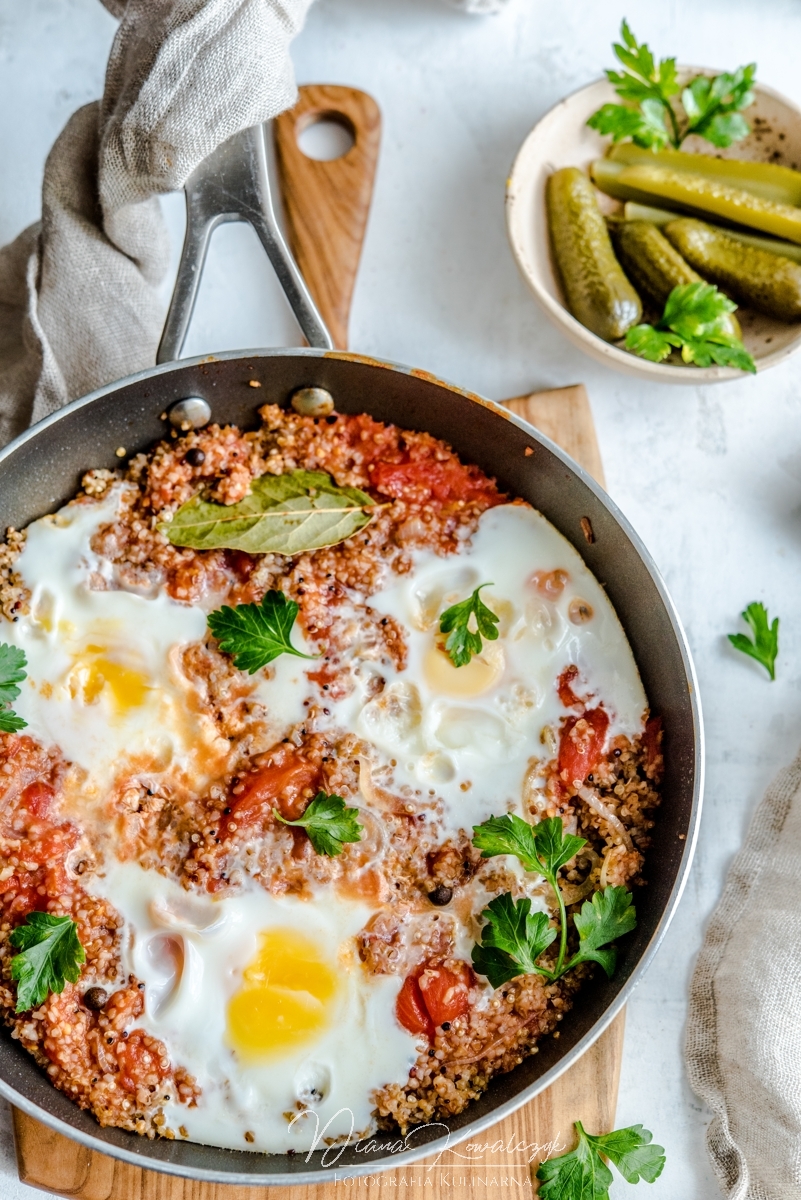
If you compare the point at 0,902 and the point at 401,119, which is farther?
the point at 401,119

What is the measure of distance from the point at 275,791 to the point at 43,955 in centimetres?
82

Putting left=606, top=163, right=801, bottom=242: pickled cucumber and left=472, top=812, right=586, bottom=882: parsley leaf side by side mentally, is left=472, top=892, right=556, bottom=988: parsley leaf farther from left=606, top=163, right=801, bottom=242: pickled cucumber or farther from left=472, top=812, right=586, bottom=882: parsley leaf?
left=606, top=163, right=801, bottom=242: pickled cucumber

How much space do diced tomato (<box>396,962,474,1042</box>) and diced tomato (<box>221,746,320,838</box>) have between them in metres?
0.63

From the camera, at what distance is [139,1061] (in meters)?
3.12

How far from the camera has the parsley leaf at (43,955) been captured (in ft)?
9.93

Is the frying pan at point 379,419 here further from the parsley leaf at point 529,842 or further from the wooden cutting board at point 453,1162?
the parsley leaf at point 529,842

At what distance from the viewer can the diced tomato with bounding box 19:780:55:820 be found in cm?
323

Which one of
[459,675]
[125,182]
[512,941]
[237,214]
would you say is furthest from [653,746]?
[125,182]

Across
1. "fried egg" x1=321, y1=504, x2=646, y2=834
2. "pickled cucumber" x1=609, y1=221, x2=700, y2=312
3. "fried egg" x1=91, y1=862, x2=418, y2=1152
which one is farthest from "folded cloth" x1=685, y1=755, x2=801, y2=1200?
"pickled cucumber" x1=609, y1=221, x2=700, y2=312

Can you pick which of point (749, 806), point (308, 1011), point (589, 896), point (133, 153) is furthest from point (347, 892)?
point (133, 153)

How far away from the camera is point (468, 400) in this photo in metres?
3.44

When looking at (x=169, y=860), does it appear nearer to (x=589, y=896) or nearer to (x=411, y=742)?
(x=411, y=742)

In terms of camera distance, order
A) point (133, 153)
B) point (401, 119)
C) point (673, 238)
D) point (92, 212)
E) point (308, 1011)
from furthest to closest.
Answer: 1. point (401, 119)
2. point (673, 238)
3. point (92, 212)
4. point (133, 153)
5. point (308, 1011)

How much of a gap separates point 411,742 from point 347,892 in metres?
0.51
